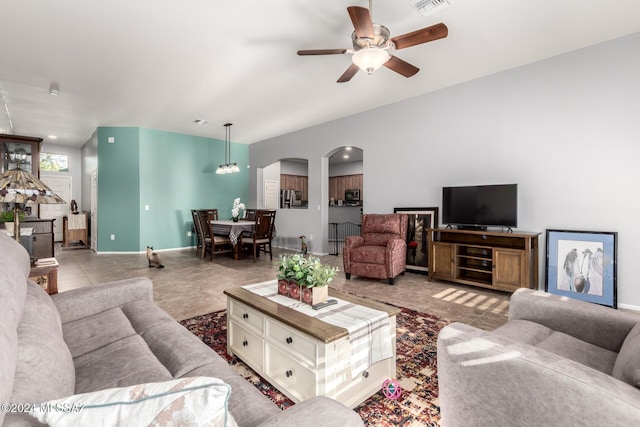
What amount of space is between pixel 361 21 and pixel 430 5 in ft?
2.55

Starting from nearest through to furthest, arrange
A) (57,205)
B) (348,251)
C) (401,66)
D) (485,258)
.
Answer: (401,66)
(485,258)
(348,251)
(57,205)

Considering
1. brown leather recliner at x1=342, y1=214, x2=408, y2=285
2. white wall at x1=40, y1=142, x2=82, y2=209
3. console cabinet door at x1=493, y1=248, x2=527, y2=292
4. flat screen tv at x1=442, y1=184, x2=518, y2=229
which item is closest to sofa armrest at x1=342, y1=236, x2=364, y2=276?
brown leather recliner at x1=342, y1=214, x2=408, y2=285

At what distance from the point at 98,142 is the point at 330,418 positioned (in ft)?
26.5

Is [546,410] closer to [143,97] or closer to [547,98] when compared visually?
[547,98]

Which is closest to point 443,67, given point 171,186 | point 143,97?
point 143,97

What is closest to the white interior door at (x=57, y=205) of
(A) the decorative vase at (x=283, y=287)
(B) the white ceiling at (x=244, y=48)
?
(B) the white ceiling at (x=244, y=48)

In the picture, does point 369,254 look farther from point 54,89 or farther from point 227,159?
point 227,159

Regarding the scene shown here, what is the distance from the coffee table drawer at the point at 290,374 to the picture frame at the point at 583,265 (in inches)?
134

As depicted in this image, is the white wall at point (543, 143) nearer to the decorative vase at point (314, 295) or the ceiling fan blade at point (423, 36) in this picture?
the ceiling fan blade at point (423, 36)

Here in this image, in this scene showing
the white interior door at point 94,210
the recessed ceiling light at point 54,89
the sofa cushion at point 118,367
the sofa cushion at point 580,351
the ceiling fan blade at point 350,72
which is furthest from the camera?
the white interior door at point 94,210

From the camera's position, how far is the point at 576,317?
5.38ft

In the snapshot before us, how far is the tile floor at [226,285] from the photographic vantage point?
321cm

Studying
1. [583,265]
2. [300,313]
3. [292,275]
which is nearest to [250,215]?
[292,275]

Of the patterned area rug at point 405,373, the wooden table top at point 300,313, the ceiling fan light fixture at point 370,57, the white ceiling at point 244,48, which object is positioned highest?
the white ceiling at point 244,48
